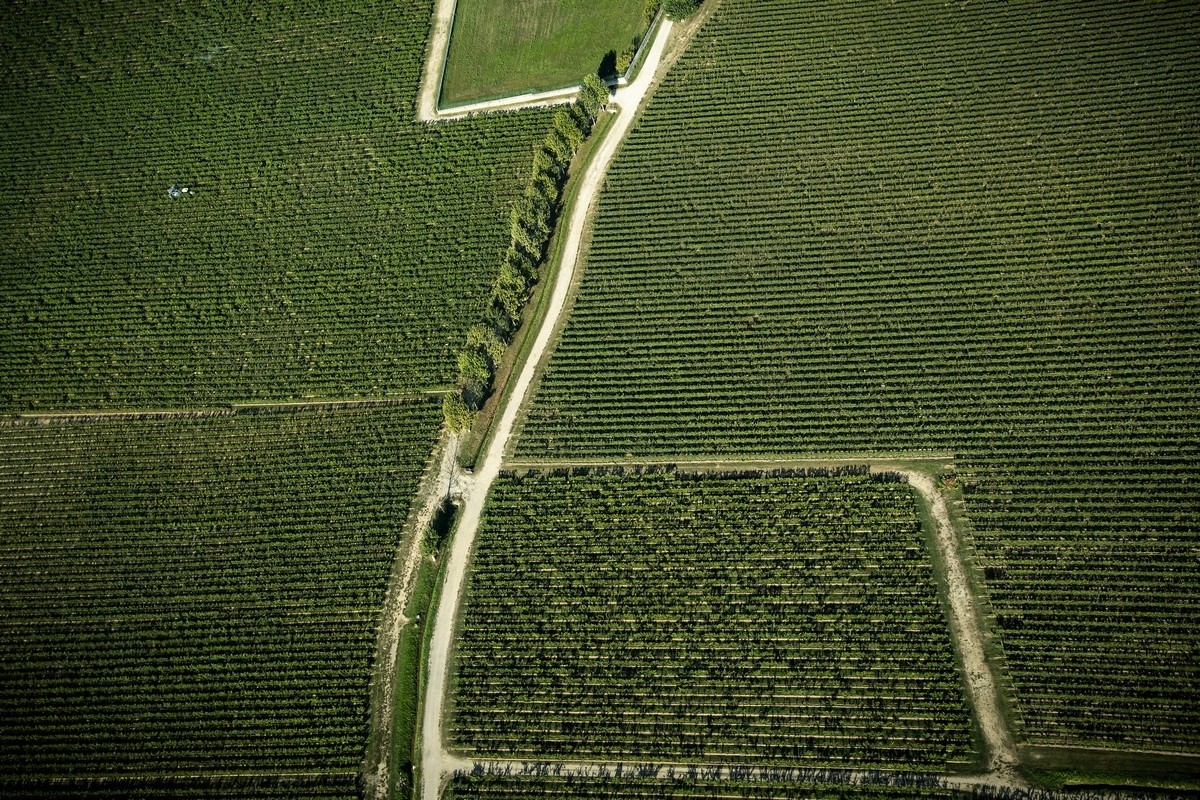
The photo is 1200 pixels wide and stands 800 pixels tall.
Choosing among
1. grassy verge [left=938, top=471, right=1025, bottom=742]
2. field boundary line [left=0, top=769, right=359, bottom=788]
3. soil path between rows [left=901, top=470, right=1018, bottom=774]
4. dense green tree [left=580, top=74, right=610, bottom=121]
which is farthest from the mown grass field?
field boundary line [left=0, top=769, right=359, bottom=788]

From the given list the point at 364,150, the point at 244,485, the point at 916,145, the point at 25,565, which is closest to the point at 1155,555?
the point at 916,145

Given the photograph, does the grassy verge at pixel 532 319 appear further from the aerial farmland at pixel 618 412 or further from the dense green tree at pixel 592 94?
the dense green tree at pixel 592 94

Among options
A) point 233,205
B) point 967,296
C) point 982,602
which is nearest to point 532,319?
point 233,205

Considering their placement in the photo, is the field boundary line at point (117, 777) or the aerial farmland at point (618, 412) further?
the field boundary line at point (117, 777)

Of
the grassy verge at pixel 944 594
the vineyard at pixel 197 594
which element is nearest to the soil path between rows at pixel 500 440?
the vineyard at pixel 197 594

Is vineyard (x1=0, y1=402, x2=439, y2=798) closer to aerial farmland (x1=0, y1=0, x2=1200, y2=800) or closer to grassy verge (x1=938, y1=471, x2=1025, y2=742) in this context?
aerial farmland (x1=0, y1=0, x2=1200, y2=800)

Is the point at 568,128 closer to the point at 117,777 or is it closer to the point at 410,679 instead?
the point at 410,679
